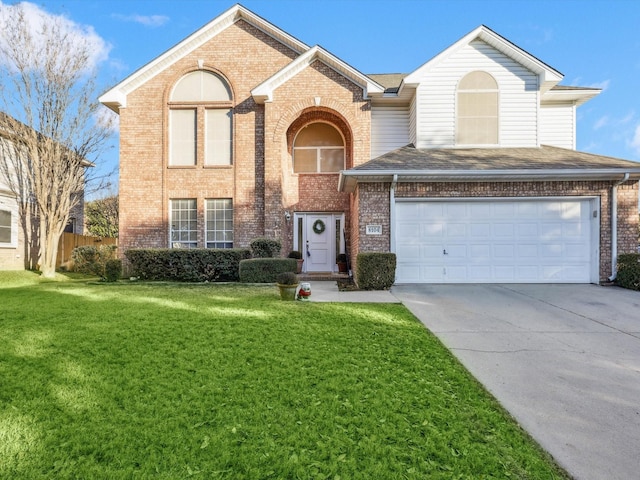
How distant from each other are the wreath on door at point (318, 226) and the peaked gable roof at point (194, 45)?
21.8 feet

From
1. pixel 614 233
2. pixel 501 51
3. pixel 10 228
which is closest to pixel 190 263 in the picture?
pixel 10 228

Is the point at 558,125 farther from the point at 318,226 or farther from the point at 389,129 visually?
the point at 318,226

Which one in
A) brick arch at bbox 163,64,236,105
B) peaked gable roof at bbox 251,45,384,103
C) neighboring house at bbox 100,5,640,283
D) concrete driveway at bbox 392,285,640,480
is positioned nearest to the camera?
concrete driveway at bbox 392,285,640,480

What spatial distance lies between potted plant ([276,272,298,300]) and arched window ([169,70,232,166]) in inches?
305

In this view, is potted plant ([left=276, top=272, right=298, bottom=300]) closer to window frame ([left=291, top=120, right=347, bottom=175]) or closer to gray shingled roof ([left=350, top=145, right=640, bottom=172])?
gray shingled roof ([left=350, top=145, right=640, bottom=172])

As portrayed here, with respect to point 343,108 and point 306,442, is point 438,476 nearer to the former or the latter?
point 306,442

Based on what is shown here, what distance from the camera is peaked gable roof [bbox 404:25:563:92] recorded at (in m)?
11.2

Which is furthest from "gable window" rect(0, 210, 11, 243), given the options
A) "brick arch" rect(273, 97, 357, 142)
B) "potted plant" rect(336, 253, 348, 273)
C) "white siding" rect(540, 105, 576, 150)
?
"white siding" rect(540, 105, 576, 150)

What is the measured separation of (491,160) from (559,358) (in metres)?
7.34

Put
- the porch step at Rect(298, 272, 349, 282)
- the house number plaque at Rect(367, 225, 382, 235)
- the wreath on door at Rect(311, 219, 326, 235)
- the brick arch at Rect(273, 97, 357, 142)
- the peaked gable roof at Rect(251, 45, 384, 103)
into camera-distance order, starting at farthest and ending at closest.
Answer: the wreath on door at Rect(311, 219, 326, 235) < the brick arch at Rect(273, 97, 357, 142) < the peaked gable roof at Rect(251, 45, 384, 103) < the porch step at Rect(298, 272, 349, 282) < the house number plaque at Rect(367, 225, 382, 235)

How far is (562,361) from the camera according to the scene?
13.1 ft

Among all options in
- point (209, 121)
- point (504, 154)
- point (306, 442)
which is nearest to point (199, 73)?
point (209, 121)

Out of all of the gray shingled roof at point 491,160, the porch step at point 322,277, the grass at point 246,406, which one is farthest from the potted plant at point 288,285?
the porch step at point 322,277

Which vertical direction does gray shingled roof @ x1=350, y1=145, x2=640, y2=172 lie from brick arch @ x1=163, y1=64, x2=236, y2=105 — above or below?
below
